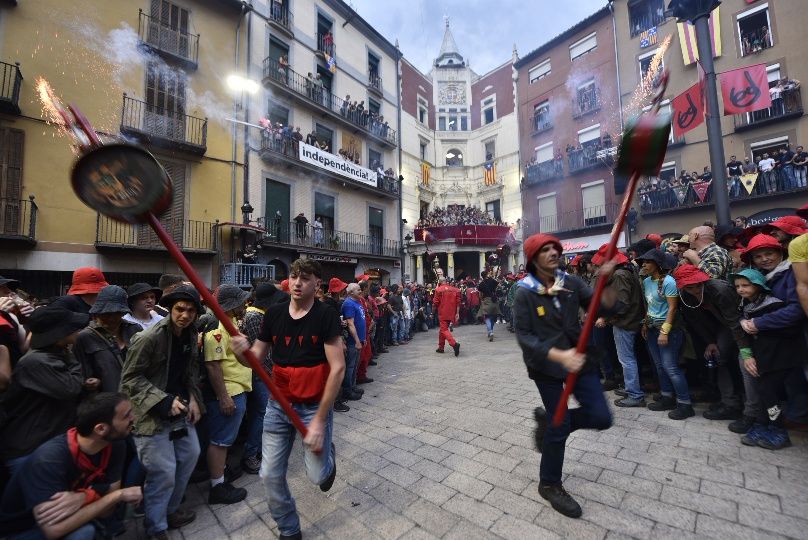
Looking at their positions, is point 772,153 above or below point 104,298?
above

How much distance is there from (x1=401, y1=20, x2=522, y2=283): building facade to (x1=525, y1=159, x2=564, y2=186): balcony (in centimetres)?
149

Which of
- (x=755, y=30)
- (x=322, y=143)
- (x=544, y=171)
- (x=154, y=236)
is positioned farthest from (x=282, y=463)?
(x=755, y=30)

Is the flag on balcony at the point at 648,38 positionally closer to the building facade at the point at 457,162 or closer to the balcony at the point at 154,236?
the building facade at the point at 457,162

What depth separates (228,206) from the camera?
13656mm

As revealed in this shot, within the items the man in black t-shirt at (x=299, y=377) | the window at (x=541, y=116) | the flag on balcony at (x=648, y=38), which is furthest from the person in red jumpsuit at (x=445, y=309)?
the flag on balcony at (x=648, y=38)

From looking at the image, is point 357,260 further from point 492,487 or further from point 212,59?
point 492,487

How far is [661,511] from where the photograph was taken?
2438mm

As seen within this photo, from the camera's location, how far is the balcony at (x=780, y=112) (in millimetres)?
13789

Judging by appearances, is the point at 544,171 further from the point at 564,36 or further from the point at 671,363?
the point at 671,363

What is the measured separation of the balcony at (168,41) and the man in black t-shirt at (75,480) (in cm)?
1383

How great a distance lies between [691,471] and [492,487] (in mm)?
1586

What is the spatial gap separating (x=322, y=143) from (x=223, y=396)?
1628 centimetres

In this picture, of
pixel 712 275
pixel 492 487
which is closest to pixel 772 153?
pixel 712 275

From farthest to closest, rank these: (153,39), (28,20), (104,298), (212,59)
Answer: (212,59) < (153,39) < (28,20) < (104,298)
